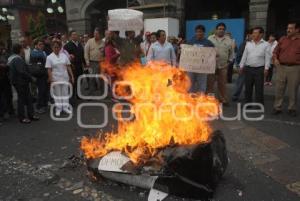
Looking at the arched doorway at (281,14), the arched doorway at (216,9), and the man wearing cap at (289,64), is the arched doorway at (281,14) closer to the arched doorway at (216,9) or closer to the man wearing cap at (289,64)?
the arched doorway at (216,9)

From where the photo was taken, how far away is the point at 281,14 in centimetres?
1828

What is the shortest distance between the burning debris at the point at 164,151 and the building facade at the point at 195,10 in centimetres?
1143

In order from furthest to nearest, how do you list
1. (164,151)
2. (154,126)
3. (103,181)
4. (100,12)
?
(100,12) < (154,126) < (103,181) < (164,151)

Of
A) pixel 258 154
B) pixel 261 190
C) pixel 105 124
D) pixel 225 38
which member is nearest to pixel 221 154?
pixel 261 190

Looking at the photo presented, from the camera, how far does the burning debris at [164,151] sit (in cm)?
404

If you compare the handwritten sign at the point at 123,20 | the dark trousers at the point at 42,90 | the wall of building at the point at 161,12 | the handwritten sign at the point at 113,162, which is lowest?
the handwritten sign at the point at 113,162

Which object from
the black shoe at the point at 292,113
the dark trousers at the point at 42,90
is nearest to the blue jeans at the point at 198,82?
the black shoe at the point at 292,113

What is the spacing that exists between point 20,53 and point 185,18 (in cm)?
1286

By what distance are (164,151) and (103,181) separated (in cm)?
100

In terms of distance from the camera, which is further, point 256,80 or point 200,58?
point 256,80

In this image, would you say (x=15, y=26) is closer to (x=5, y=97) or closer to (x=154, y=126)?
(x=5, y=97)

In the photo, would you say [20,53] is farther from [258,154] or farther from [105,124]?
[258,154]

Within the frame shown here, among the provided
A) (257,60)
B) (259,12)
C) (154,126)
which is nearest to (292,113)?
(257,60)

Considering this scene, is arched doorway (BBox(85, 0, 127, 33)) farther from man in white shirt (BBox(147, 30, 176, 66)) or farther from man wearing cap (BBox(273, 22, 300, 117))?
man wearing cap (BBox(273, 22, 300, 117))
